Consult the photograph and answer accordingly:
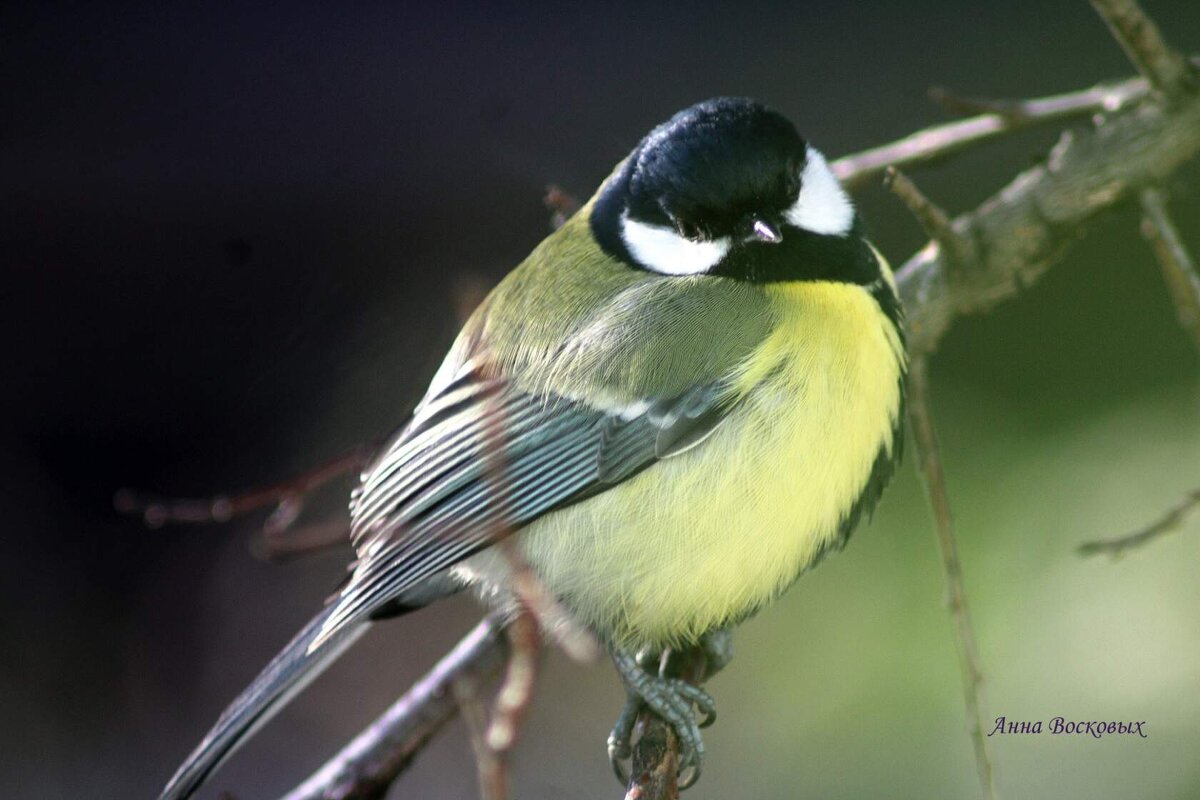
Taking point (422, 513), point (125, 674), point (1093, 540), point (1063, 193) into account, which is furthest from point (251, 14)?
point (1093, 540)

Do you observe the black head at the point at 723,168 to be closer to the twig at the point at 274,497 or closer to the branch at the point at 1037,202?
the branch at the point at 1037,202

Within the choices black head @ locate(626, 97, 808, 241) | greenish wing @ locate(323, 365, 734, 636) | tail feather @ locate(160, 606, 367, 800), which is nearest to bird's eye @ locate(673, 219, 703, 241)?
black head @ locate(626, 97, 808, 241)

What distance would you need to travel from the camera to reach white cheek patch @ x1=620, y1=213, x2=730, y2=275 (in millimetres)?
1275

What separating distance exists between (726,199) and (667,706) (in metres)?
0.49

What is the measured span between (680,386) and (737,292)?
0.12 meters

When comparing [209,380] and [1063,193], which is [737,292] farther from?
[209,380]

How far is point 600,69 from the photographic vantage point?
1.90 meters

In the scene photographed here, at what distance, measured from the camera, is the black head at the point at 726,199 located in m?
1.20

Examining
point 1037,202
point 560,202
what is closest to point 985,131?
point 1037,202

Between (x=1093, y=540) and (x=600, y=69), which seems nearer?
(x=1093, y=540)

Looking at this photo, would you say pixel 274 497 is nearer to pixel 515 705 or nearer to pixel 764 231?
pixel 764 231

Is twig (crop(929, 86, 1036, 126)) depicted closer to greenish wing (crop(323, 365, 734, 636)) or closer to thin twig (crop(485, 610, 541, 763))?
greenish wing (crop(323, 365, 734, 636))

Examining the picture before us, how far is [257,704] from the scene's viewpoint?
1207mm

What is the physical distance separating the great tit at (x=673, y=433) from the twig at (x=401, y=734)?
101mm
